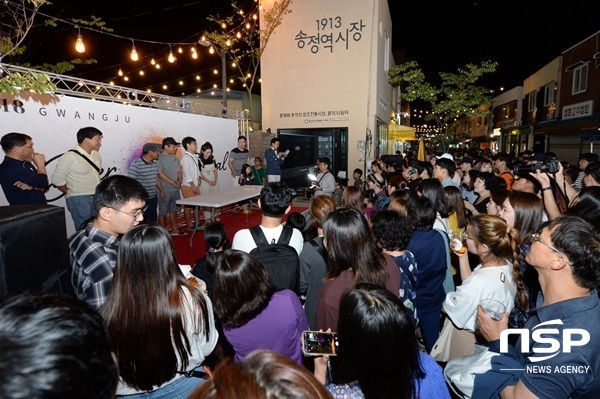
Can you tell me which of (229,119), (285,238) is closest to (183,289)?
(285,238)

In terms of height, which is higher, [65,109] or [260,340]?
[65,109]

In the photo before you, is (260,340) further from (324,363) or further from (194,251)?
(194,251)

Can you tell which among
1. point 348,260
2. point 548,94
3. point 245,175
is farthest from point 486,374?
point 548,94

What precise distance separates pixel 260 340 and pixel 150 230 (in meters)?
0.95

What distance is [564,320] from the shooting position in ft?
4.69

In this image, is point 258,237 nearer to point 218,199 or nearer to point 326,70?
point 218,199

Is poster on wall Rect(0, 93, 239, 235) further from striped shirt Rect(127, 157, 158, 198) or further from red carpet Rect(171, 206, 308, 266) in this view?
red carpet Rect(171, 206, 308, 266)

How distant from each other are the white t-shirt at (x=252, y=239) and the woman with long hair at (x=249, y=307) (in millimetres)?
880

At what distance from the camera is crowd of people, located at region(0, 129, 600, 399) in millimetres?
746

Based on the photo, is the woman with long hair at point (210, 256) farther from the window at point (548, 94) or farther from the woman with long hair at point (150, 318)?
the window at point (548, 94)

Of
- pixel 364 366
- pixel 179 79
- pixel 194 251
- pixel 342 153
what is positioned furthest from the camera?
pixel 179 79

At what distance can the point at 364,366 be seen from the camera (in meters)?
1.25

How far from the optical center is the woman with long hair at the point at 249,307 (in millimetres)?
1962

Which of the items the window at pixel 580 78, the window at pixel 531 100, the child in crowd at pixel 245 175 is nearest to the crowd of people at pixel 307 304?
the child in crowd at pixel 245 175
